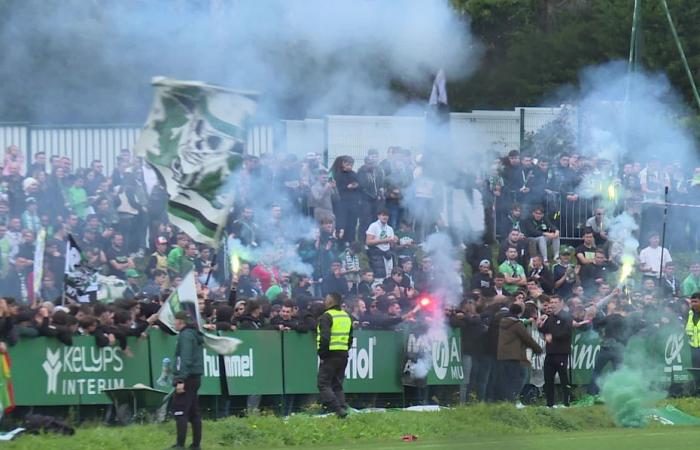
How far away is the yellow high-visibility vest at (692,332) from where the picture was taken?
80.8 feet

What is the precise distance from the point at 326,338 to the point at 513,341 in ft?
11.5

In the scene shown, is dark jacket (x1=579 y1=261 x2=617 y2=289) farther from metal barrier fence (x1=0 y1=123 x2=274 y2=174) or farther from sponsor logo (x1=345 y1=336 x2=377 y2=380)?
metal barrier fence (x1=0 y1=123 x2=274 y2=174)

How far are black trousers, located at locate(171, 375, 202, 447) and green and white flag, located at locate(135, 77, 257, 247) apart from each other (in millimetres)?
2948

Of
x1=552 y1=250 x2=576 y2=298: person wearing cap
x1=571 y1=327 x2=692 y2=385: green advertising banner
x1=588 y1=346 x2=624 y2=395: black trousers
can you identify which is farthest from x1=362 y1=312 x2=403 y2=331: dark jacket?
x1=552 y1=250 x2=576 y2=298: person wearing cap

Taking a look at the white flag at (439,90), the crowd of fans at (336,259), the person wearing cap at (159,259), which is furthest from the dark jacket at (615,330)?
the person wearing cap at (159,259)

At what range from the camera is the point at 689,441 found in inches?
754

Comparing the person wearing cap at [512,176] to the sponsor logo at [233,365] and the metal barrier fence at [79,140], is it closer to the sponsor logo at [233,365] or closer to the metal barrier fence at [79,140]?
the metal barrier fence at [79,140]

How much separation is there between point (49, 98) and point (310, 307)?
9068 mm

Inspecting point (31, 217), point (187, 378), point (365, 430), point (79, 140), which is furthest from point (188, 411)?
point (79, 140)

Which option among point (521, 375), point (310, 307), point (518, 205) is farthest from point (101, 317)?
Result: point (518, 205)

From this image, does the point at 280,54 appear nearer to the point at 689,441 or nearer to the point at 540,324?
the point at 540,324

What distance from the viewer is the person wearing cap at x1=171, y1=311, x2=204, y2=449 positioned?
685 inches

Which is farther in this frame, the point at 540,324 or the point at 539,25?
the point at 539,25

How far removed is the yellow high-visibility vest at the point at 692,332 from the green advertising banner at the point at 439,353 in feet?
14.1
